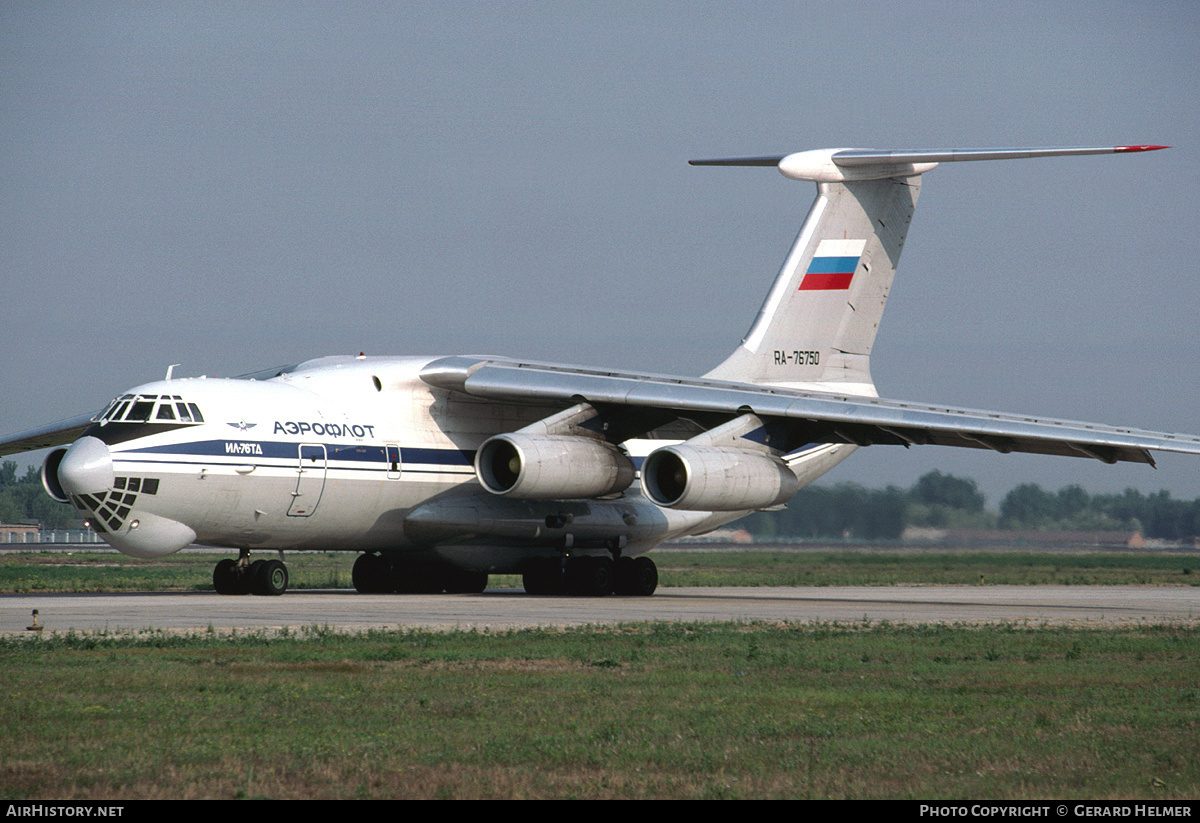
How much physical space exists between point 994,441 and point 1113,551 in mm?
21857

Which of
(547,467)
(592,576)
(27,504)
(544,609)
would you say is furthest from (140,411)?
(27,504)

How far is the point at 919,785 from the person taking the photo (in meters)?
5.75

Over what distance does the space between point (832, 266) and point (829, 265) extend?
0.05 meters

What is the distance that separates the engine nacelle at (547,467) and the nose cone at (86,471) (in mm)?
4601

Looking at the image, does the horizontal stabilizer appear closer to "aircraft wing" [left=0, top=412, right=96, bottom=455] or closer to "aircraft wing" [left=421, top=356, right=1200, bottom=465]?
"aircraft wing" [left=421, top=356, right=1200, bottom=465]

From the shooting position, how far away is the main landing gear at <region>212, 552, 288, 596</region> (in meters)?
18.0

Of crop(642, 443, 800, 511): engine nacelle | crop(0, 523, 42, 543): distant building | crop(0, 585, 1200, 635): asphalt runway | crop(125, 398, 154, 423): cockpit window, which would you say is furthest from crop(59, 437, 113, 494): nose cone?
crop(0, 523, 42, 543): distant building

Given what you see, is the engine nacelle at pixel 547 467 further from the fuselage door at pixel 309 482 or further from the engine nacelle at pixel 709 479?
the fuselage door at pixel 309 482

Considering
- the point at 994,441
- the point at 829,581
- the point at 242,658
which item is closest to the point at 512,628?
the point at 242,658

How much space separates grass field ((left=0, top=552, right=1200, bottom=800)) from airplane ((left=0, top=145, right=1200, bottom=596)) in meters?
5.70

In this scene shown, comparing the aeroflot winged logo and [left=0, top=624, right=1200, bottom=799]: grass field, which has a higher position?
the aeroflot winged logo

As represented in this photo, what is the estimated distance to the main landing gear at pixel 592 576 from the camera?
20203mm

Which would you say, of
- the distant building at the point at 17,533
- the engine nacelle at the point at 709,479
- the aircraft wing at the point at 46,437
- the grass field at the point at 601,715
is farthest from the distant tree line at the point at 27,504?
the grass field at the point at 601,715

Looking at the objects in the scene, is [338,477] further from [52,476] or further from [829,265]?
[829,265]
